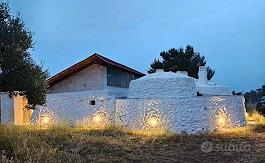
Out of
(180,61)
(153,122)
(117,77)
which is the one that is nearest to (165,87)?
(153,122)

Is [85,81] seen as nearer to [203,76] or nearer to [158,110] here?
[158,110]

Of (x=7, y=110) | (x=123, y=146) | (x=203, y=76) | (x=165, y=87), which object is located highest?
(x=203, y=76)

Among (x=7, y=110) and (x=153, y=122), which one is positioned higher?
(x=7, y=110)

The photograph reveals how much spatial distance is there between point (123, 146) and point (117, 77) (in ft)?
38.8

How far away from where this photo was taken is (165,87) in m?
23.0

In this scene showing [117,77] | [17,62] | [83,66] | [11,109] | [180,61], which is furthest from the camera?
[180,61]

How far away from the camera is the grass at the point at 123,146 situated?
12844 mm

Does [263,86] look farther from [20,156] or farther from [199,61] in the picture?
[20,156]

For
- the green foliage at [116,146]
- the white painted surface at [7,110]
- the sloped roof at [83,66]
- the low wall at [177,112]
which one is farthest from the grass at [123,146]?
the white painted surface at [7,110]

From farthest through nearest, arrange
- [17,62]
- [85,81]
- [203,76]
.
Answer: [203,76], [85,81], [17,62]

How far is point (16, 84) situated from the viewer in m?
16.1

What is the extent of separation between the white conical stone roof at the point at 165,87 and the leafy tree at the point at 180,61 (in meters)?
25.5

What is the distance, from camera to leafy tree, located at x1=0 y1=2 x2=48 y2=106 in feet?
50.8

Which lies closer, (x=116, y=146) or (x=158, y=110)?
(x=116, y=146)
